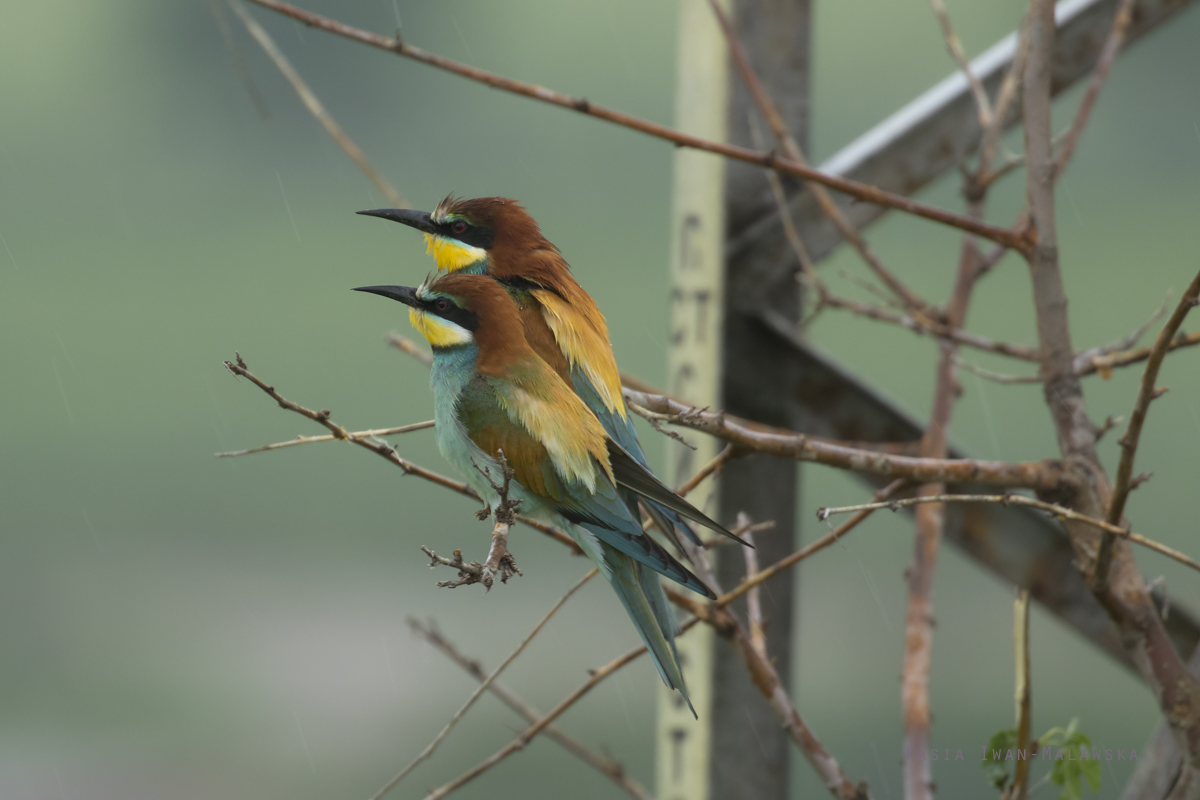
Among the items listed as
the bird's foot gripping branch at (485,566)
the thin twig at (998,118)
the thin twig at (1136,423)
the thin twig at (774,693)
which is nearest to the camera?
the bird's foot gripping branch at (485,566)

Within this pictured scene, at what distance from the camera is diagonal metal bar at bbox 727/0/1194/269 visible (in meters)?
0.78

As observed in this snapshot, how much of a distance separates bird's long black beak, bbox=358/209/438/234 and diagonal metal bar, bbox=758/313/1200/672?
53 centimetres

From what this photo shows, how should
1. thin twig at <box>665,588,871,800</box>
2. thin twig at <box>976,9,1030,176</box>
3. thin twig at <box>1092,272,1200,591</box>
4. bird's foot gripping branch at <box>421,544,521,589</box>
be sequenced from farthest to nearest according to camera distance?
thin twig at <box>976,9,1030,176</box>, thin twig at <box>665,588,871,800</box>, thin twig at <box>1092,272,1200,591</box>, bird's foot gripping branch at <box>421,544,521,589</box>

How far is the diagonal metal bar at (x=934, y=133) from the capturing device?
0.78 metres

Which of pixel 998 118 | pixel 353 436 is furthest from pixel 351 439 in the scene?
pixel 998 118

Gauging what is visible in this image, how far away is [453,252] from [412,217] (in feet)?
0.11

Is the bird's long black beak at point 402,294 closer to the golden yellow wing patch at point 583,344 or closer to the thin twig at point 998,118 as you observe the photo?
the golden yellow wing patch at point 583,344

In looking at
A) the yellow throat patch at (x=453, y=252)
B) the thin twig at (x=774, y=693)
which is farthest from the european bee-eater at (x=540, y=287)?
the thin twig at (x=774, y=693)

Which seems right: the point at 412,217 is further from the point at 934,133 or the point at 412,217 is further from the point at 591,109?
the point at 934,133

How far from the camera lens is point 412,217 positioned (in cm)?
31

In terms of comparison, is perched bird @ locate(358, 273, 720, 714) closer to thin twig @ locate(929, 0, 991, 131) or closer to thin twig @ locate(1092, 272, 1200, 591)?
thin twig @ locate(1092, 272, 1200, 591)

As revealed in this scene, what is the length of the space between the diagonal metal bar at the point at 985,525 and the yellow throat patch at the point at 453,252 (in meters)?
0.51

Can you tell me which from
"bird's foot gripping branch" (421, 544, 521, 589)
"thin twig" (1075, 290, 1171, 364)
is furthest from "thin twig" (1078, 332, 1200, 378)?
"bird's foot gripping branch" (421, 544, 521, 589)

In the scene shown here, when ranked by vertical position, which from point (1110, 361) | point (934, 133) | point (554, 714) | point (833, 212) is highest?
point (934, 133)
